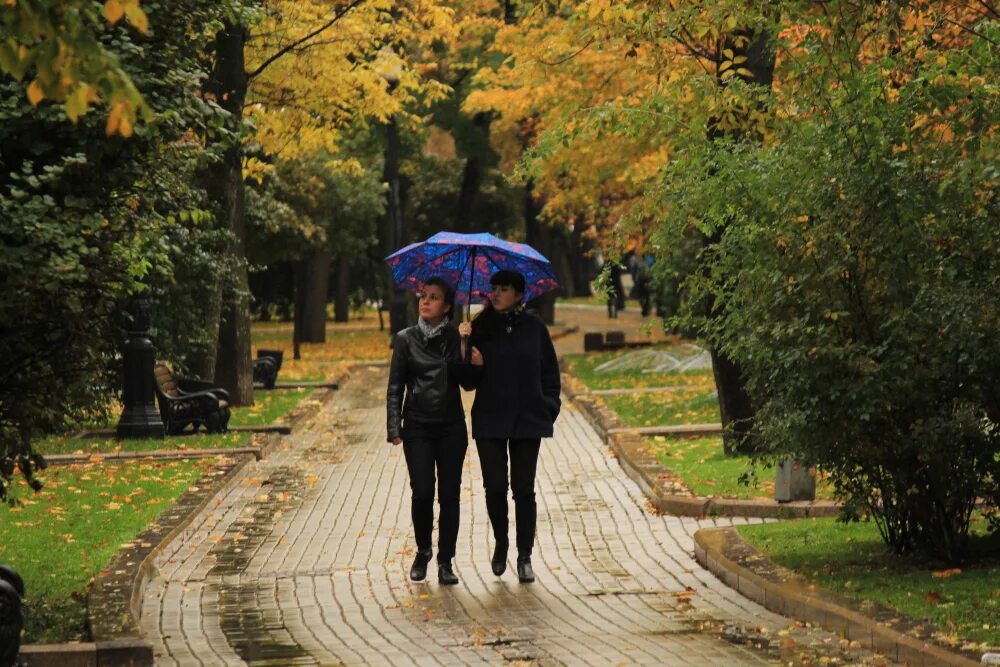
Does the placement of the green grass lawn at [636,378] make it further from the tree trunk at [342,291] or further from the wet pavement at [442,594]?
the tree trunk at [342,291]

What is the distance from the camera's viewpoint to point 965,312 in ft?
31.2

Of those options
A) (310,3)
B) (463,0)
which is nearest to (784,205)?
(310,3)

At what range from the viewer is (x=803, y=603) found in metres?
9.43

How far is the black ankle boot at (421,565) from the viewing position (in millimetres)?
10945

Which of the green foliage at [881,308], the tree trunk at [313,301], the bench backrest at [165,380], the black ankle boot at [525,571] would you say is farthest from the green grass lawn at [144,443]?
the tree trunk at [313,301]

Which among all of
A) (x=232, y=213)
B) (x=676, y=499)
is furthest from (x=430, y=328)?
(x=232, y=213)

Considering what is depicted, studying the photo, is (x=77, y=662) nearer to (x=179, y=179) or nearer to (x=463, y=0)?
(x=179, y=179)

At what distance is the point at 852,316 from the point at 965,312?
2.66ft

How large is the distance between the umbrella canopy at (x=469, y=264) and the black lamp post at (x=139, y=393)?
9.10 meters

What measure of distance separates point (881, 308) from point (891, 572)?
4.88 ft

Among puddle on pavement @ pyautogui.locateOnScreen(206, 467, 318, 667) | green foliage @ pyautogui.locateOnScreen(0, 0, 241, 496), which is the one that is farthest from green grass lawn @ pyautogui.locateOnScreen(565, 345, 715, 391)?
green foliage @ pyautogui.locateOnScreen(0, 0, 241, 496)

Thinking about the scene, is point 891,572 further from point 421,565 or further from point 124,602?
point 124,602

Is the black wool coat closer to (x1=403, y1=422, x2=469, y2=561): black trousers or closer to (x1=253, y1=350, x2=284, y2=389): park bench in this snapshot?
(x1=403, y1=422, x2=469, y2=561): black trousers

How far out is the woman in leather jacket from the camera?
10828 mm
